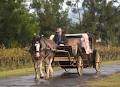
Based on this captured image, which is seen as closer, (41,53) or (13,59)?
(41,53)

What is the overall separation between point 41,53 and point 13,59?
14692 millimetres

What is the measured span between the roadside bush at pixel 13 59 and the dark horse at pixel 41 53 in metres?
11.7

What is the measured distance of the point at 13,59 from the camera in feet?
120

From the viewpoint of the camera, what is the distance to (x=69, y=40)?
88.7ft

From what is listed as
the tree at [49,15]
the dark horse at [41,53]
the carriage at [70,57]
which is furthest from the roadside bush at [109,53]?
the dark horse at [41,53]

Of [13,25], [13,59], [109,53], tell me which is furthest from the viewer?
[109,53]

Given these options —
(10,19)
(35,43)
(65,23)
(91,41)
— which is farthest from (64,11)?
(35,43)

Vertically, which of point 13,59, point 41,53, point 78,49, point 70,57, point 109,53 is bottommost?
point 109,53

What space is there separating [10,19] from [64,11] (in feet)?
63.4

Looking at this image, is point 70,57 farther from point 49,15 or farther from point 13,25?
point 49,15

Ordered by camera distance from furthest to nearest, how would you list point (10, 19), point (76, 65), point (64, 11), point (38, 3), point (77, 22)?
point (77, 22) → point (64, 11) → point (38, 3) → point (10, 19) → point (76, 65)

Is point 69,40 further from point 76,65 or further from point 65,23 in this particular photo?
point 65,23

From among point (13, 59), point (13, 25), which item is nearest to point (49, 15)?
point (13, 25)

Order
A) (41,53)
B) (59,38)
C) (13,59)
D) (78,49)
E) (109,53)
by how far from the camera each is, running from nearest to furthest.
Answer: (41,53) → (59,38) → (78,49) → (13,59) → (109,53)
